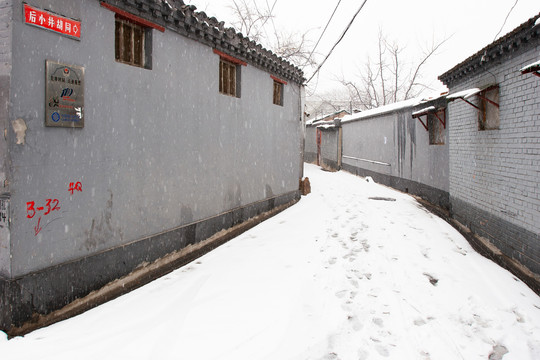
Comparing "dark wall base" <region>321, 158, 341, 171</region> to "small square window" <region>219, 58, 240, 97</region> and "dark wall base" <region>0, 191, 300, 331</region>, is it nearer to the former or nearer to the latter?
"small square window" <region>219, 58, 240, 97</region>

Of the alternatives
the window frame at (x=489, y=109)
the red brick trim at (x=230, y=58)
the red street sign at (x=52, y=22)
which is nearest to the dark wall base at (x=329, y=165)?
the window frame at (x=489, y=109)

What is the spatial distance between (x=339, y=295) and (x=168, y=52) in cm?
437

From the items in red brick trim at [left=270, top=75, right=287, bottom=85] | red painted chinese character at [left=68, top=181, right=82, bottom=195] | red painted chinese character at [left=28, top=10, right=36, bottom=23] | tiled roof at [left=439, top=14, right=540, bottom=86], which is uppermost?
red brick trim at [left=270, top=75, right=287, bottom=85]

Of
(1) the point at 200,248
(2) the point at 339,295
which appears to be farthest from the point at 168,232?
(2) the point at 339,295

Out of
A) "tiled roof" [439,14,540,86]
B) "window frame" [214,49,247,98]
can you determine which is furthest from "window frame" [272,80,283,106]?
"tiled roof" [439,14,540,86]

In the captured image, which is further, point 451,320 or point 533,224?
point 533,224

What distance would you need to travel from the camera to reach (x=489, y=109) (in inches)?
269

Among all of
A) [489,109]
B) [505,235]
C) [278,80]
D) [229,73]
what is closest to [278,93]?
[278,80]

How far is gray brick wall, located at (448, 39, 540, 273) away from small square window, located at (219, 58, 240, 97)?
5.09m

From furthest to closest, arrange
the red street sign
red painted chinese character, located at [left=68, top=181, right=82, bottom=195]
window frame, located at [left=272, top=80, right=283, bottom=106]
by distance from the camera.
Result: window frame, located at [left=272, top=80, right=283, bottom=106] → red painted chinese character, located at [left=68, top=181, right=82, bottom=195] → the red street sign

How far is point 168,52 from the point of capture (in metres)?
5.34

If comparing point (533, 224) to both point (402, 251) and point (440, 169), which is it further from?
point (440, 169)

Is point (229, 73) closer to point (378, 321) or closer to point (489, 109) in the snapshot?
point (489, 109)

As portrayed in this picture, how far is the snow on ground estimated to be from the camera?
11.0 ft
